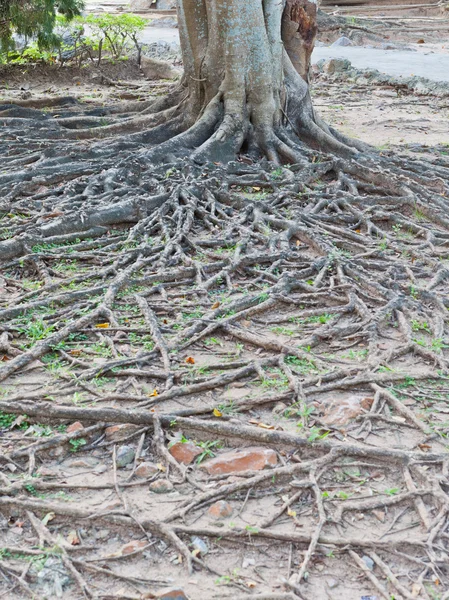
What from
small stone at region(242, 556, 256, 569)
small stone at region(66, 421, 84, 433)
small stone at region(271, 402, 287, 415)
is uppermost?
small stone at region(66, 421, 84, 433)

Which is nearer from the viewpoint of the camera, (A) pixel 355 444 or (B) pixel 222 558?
(B) pixel 222 558

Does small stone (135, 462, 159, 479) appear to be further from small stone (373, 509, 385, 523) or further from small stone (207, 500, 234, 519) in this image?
small stone (373, 509, 385, 523)

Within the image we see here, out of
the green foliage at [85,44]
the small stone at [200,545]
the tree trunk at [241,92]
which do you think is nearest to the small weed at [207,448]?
the small stone at [200,545]

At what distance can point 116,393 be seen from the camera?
3406 mm

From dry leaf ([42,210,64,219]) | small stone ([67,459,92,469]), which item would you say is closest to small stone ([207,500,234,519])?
small stone ([67,459,92,469])

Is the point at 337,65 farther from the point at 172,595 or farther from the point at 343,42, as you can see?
the point at 172,595

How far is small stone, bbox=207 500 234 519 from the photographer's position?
2688 mm

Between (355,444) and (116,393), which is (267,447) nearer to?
(355,444)

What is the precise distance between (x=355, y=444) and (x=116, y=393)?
1158 mm

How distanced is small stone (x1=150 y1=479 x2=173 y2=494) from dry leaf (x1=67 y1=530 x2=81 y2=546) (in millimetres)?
365

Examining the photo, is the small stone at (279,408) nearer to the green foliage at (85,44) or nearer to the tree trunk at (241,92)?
the tree trunk at (241,92)

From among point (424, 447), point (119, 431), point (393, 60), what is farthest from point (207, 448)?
point (393, 60)

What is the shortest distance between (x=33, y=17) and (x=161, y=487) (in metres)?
9.84

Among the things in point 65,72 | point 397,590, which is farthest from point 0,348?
point 65,72
